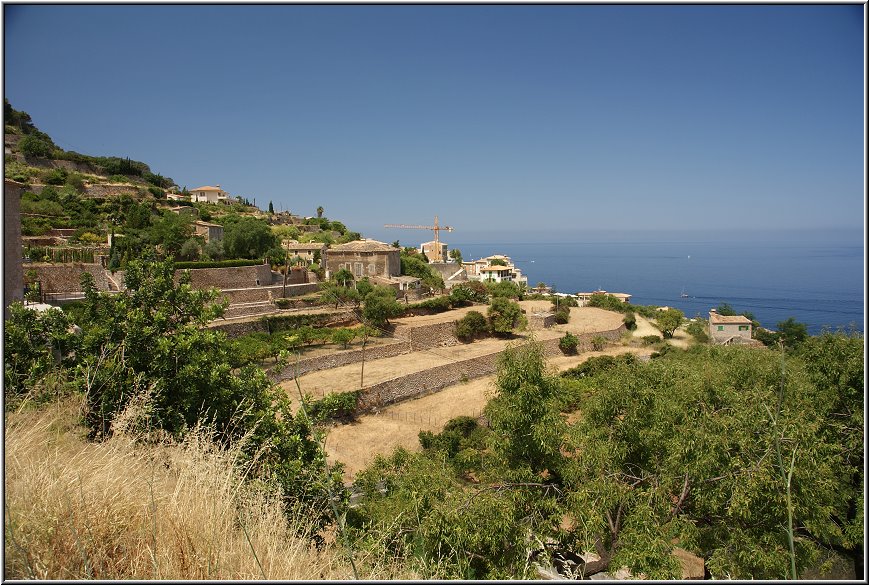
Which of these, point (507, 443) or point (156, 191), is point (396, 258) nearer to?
point (156, 191)

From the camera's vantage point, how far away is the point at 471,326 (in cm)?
3011

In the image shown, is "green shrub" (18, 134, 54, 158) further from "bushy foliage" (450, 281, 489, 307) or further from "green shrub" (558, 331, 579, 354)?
"green shrub" (558, 331, 579, 354)

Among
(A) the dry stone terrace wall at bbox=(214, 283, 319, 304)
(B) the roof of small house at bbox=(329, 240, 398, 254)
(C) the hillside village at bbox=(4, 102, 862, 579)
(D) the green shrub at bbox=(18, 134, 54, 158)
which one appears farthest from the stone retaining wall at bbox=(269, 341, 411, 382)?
(D) the green shrub at bbox=(18, 134, 54, 158)

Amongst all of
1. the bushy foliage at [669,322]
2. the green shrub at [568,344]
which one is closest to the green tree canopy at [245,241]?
the green shrub at [568,344]

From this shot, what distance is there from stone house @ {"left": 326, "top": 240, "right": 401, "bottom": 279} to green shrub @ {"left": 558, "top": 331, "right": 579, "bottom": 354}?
14393 mm

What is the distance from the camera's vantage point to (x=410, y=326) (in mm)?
29047

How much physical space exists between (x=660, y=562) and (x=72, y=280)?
88.8 feet

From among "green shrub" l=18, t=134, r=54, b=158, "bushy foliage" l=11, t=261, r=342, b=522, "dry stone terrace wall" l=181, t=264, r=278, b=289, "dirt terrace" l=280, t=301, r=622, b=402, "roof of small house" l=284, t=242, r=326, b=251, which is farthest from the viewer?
"green shrub" l=18, t=134, r=54, b=158

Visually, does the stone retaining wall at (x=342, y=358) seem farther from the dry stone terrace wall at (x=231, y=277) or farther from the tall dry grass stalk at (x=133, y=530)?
the tall dry grass stalk at (x=133, y=530)

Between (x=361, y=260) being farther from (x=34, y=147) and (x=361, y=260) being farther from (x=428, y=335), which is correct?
(x=34, y=147)

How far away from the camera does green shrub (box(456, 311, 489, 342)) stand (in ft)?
98.2

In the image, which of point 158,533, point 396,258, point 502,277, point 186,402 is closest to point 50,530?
point 158,533

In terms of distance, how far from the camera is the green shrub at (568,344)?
2991cm

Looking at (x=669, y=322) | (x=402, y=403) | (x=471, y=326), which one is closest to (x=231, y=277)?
(x=402, y=403)
